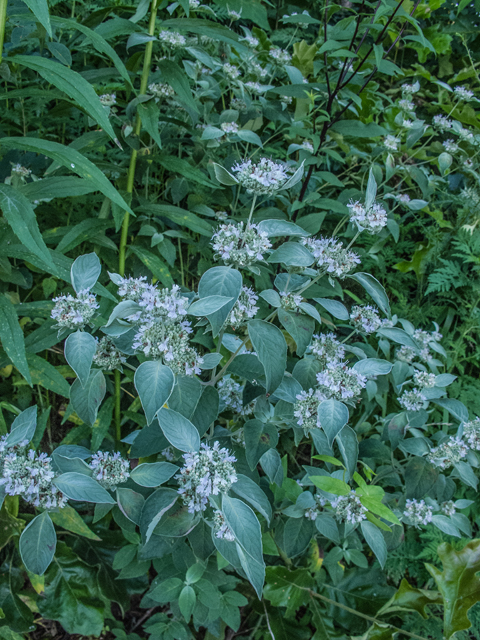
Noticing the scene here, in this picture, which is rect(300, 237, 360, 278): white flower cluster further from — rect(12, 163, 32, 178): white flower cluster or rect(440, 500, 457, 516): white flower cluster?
rect(12, 163, 32, 178): white flower cluster

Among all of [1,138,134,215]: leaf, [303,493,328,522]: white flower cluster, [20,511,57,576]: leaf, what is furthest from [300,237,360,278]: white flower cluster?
[20,511,57,576]: leaf

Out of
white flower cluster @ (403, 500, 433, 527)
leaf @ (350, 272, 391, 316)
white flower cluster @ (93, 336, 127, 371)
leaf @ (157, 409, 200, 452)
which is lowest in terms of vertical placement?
white flower cluster @ (403, 500, 433, 527)

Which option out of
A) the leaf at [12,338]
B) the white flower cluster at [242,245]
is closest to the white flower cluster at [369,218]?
the white flower cluster at [242,245]

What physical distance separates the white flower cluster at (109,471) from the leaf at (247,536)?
286 mm

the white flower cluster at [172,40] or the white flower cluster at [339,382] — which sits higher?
the white flower cluster at [172,40]

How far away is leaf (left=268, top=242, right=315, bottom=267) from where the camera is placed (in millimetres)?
879

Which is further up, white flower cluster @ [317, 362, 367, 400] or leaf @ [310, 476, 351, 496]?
white flower cluster @ [317, 362, 367, 400]

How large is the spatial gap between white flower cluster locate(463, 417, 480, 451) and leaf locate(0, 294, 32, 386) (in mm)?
1182

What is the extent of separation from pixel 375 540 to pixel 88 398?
78 cm

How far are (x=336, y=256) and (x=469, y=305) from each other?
1147 mm

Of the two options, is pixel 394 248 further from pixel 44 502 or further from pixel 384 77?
pixel 44 502

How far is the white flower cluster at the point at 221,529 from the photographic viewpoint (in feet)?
3.12

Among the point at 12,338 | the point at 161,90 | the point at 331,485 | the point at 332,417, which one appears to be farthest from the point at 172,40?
the point at 331,485

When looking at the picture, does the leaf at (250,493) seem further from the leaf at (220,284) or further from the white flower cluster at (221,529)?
the leaf at (220,284)
